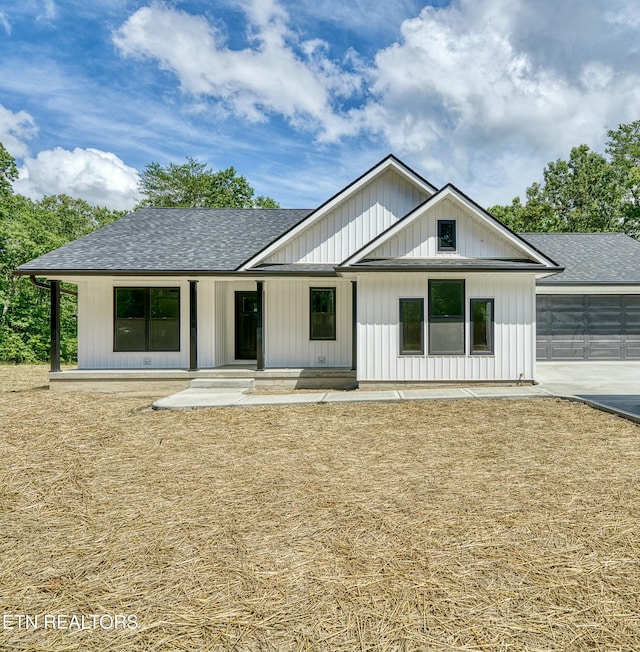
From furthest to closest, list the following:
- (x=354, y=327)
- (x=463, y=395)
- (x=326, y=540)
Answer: (x=354, y=327) → (x=463, y=395) → (x=326, y=540)

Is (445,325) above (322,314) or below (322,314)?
below

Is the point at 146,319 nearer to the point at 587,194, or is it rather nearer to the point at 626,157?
the point at 587,194

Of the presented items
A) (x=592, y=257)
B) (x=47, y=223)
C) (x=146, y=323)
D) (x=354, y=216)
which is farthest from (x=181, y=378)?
(x=47, y=223)

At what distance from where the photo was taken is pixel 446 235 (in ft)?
33.8

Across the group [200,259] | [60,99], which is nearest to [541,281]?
[200,259]

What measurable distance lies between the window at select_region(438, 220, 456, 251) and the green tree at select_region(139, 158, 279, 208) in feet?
99.6

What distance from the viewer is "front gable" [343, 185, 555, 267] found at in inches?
396

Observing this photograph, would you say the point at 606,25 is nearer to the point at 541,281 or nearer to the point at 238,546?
the point at 541,281

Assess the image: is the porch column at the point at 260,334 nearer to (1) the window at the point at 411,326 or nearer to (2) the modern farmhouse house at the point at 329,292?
(2) the modern farmhouse house at the point at 329,292

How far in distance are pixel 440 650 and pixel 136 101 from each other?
871 inches

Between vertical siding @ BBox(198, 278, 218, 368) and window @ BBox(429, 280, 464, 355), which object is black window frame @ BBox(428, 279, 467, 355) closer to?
window @ BBox(429, 280, 464, 355)

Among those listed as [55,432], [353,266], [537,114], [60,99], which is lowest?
[55,432]

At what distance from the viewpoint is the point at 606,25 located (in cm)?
1358

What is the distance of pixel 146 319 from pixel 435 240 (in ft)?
28.7
